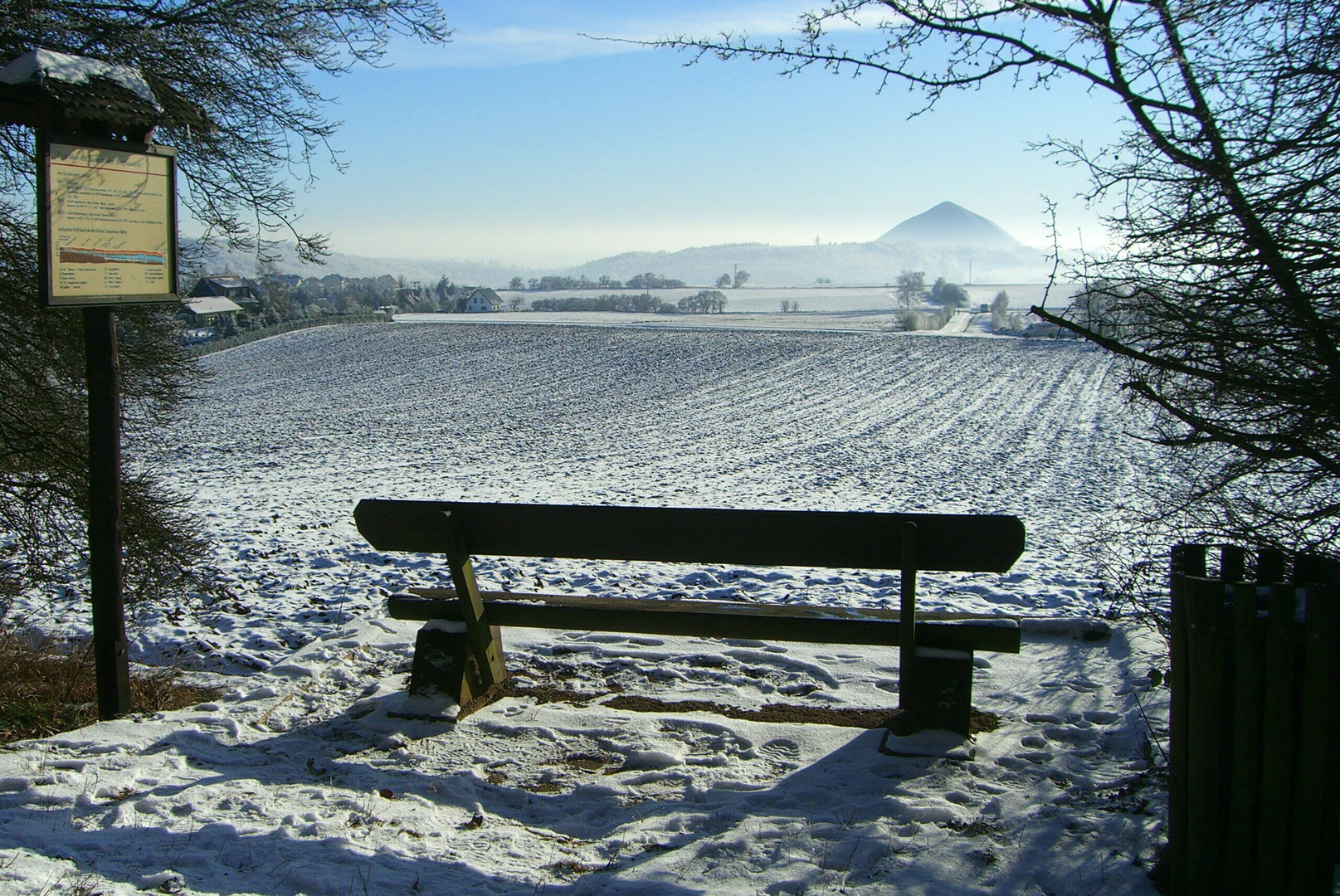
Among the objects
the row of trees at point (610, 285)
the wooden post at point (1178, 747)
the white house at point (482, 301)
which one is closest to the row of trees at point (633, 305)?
the white house at point (482, 301)

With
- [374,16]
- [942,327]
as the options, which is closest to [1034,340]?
[942,327]

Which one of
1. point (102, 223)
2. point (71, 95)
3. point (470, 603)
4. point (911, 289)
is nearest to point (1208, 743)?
point (470, 603)

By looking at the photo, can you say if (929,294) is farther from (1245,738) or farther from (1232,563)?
(1245,738)

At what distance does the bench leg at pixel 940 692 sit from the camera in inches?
154

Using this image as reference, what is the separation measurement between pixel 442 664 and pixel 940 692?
237 centimetres

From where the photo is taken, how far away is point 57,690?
4840mm

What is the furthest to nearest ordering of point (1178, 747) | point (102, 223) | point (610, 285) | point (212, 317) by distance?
1. point (610, 285)
2. point (212, 317)
3. point (102, 223)
4. point (1178, 747)

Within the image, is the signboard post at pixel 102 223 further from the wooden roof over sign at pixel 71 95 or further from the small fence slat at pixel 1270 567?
the small fence slat at pixel 1270 567

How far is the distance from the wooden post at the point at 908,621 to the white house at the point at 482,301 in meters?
104

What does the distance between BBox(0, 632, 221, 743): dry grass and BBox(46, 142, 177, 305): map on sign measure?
1985mm

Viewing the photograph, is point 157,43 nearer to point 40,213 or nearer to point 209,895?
point 40,213

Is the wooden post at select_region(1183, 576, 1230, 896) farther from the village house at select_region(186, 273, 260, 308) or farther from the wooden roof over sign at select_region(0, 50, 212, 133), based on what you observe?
the village house at select_region(186, 273, 260, 308)

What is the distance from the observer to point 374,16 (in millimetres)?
6719

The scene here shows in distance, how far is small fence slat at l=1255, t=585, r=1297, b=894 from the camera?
8.21ft
